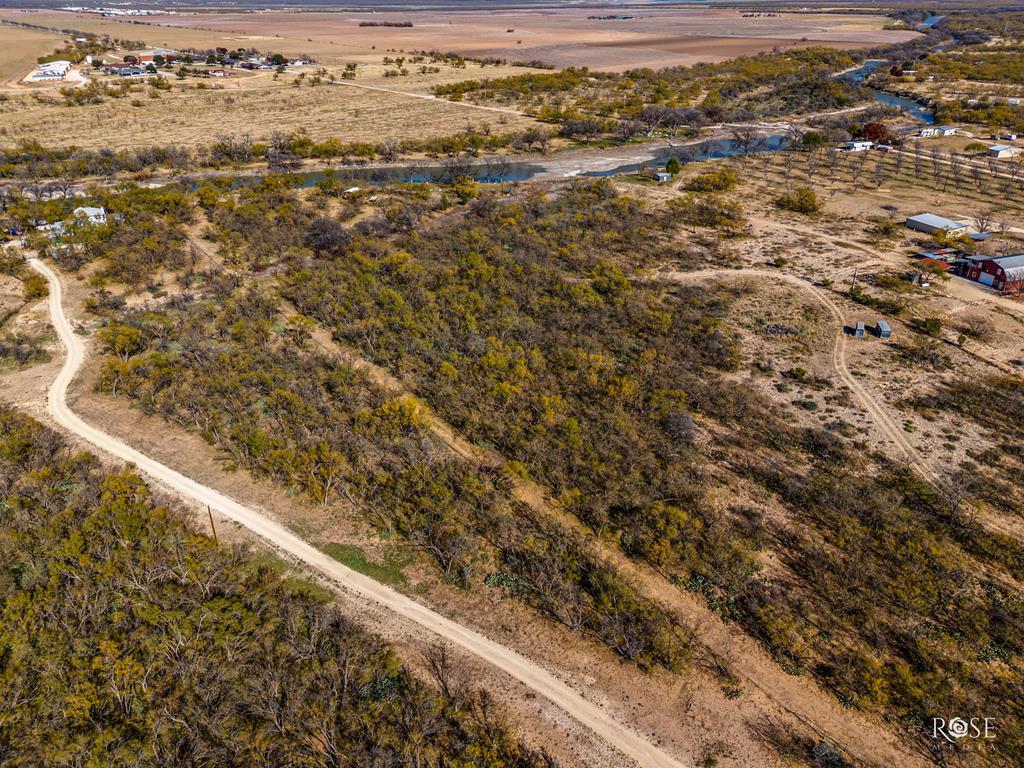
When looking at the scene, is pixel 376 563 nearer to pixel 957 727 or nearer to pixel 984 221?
pixel 957 727

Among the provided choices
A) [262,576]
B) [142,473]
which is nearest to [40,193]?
[142,473]

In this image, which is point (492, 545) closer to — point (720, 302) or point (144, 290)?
point (720, 302)

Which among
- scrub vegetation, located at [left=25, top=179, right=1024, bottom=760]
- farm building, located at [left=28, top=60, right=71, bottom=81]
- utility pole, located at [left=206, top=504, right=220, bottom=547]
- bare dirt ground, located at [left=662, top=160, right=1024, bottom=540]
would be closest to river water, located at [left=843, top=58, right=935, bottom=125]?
bare dirt ground, located at [left=662, top=160, right=1024, bottom=540]

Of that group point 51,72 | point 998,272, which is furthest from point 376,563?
point 51,72

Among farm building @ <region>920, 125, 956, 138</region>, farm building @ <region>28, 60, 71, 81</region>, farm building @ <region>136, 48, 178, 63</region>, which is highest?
farm building @ <region>136, 48, 178, 63</region>

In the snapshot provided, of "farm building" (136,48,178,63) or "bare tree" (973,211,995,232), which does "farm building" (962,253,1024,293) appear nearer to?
"bare tree" (973,211,995,232)

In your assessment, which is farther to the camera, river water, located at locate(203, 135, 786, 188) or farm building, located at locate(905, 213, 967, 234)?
river water, located at locate(203, 135, 786, 188)
